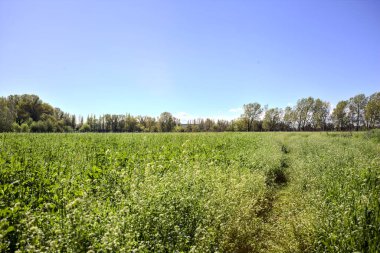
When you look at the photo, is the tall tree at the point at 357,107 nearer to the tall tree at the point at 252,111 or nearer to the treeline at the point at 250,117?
the treeline at the point at 250,117

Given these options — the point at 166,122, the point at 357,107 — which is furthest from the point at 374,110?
the point at 166,122

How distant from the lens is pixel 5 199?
4.75 metres

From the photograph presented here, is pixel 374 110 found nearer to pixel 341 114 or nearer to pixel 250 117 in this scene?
pixel 341 114

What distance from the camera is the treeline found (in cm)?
6838

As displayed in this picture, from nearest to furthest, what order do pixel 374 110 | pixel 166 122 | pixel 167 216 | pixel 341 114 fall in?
1. pixel 167 216
2. pixel 374 110
3. pixel 341 114
4. pixel 166 122

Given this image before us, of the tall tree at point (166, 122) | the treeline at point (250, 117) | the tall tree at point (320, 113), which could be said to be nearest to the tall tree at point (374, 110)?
the treeline at point (250, 117)

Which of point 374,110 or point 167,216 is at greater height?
point 374,110

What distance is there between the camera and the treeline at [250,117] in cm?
6838

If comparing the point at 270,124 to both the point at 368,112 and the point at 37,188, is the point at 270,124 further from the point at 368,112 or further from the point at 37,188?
the point at 37,188

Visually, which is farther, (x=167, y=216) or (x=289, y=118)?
(x=289, y=118)

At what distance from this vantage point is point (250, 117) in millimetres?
94438

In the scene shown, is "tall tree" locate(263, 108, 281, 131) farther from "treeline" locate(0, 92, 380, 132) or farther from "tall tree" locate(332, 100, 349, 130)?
"tall tree" locate(332, 100, 349, 130)

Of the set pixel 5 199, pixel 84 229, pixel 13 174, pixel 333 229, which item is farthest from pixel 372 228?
pixel 13 174

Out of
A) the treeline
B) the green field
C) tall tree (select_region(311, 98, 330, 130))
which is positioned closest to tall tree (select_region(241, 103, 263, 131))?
the treeline
